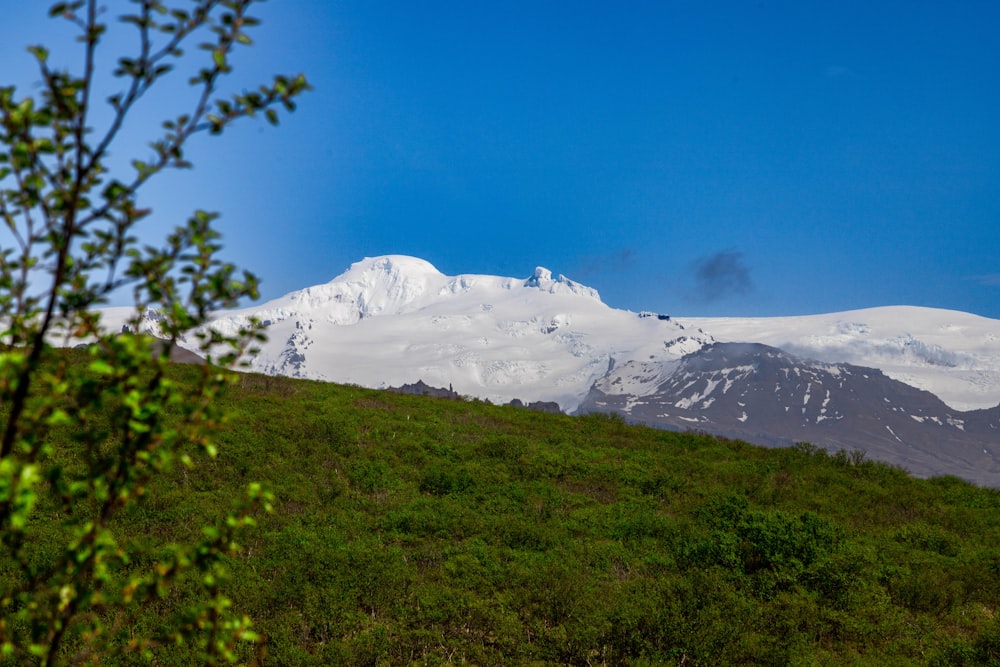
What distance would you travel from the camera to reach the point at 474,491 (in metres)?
19.5

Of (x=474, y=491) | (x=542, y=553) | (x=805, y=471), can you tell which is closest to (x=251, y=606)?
(x=542, y=553)

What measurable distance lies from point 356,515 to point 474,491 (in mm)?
3835

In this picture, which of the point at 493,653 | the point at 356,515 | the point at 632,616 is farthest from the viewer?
the point at 356,515

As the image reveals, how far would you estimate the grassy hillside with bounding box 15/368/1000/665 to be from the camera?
1191 cm

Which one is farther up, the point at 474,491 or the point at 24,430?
the point at 24,430

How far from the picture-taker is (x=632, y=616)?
1234cm

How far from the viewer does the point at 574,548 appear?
1572 centimetres

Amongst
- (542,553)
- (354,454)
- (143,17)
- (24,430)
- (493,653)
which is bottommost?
(493,653)

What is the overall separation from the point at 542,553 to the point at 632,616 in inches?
134

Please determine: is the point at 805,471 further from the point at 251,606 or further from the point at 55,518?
the point at 55,518

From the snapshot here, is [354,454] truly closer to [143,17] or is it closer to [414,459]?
[414,459]

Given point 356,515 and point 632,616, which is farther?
point 356,515

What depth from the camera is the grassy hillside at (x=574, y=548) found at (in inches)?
469

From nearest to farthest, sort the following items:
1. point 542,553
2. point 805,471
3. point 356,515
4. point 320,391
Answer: point 542,553 → point 356,515 → point 805,471 → point 320,391
